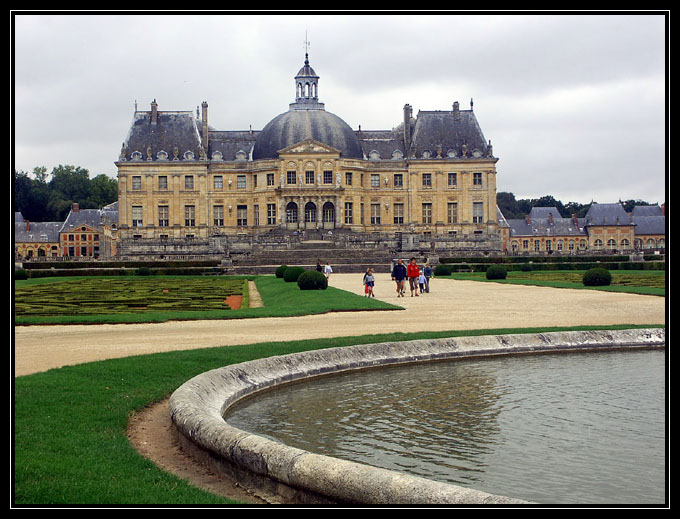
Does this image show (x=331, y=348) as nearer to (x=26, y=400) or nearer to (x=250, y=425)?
(x=250, y=425)

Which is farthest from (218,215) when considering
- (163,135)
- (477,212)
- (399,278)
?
(399,278)

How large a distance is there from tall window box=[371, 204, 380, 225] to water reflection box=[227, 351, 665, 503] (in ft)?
207

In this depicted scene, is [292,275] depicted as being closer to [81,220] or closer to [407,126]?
[407,126]

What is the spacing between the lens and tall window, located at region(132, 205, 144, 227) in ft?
244

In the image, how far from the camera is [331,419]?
926 centimetres

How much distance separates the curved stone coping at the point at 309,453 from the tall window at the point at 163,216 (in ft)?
209

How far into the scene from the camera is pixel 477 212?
75.6 meters

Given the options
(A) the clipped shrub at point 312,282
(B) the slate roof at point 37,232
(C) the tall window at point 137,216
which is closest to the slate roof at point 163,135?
(C) the tall window at point 137,216

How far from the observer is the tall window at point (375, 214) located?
76.0 meters

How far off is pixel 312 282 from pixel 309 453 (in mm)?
25081

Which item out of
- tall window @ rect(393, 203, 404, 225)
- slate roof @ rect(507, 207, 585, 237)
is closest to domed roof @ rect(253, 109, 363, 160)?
tall window @ rect(393, 203, 404, 225)

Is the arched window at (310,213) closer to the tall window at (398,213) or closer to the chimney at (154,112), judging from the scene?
the tall window at (398,213)
